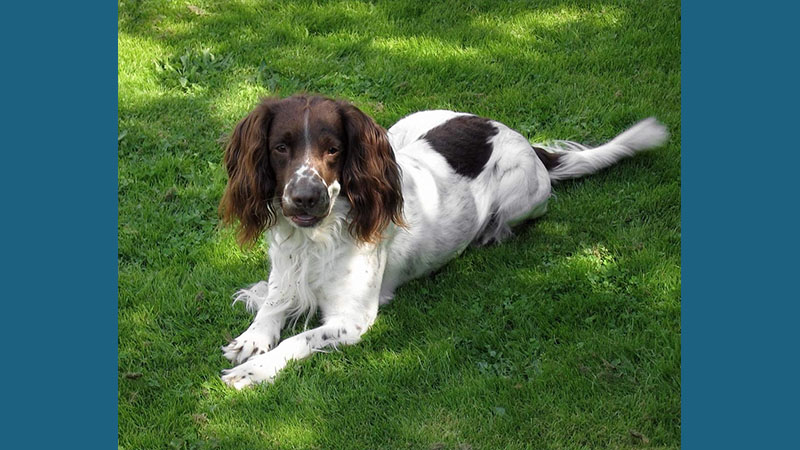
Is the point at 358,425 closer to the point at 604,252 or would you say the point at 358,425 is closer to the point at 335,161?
the point at 335,161

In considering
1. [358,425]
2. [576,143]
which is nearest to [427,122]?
[576,143]

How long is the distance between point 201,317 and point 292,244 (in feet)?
2.07

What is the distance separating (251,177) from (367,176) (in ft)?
1.87

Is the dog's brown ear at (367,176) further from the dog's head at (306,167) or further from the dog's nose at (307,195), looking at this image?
the dog's nose at (307,195)

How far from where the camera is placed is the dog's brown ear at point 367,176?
443 cm

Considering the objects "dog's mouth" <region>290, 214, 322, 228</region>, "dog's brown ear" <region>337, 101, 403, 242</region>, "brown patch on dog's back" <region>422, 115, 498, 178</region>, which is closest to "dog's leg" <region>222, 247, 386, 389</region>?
"dog's brown ear" <region>337, 101, 403, 242</region>

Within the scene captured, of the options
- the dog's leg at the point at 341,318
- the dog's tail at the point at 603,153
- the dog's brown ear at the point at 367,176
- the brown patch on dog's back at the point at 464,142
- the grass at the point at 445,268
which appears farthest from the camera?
the dog's tail at the point at 603,153

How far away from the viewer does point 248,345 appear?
4.48m

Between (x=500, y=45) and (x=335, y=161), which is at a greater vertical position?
(x=335, y=161)

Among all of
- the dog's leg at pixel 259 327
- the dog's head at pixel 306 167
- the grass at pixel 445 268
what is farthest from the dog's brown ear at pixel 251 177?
the grass at pixel 445 268

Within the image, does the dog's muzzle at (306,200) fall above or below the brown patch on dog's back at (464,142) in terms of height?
above

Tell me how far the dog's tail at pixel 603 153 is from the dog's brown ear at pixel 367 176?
5.37 feet

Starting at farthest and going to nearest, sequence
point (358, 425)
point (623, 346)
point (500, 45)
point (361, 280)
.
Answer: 1. point (500, 45)
2. point (361, 280)
3. point (623, 346)
4. point (358, 425)

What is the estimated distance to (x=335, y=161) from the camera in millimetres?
4383
